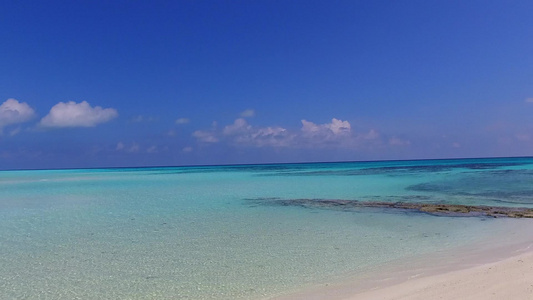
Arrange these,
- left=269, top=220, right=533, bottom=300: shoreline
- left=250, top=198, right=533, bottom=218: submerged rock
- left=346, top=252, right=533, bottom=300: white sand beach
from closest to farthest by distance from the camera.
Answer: left=346, top=252, right=533, bottom=300: white sand beach → left=269, top=220, right=533, bottom=300: shoreline → left=250, top=198, right=533, bottom=218: submerged rock

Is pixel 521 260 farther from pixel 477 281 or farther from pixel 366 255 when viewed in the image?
pixel 366 255

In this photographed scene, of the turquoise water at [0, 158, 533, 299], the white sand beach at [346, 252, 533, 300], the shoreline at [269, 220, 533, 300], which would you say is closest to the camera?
the white sand beach at [346, 252, 533, 300]

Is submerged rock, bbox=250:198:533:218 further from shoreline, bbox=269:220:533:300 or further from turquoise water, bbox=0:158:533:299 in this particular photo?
shoreline, bbox=269:220:533:300

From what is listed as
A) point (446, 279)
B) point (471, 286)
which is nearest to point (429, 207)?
point (446, 279)

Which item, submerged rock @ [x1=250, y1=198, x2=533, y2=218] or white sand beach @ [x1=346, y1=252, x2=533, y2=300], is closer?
white sand beach @ [x1=346, y1=252, x2=533, y2=300]

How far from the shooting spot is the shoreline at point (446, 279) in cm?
506

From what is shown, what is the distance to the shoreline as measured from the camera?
16.6 ft

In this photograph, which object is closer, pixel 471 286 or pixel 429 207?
pixel 471 286

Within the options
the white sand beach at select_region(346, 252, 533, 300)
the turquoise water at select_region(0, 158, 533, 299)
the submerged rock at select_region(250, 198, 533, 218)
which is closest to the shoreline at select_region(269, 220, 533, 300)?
the white sand beach at select_region(346, 252, 533, 300)

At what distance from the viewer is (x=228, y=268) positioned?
22.6 feet

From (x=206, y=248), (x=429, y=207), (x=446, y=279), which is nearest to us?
(x=446, y=279)

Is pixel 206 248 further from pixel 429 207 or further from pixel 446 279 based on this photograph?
pixel 429 207

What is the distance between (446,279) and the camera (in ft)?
19.0

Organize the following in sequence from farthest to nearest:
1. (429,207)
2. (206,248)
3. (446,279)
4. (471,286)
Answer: (429,207)
(206,248)
(446,279)
(471,286)
